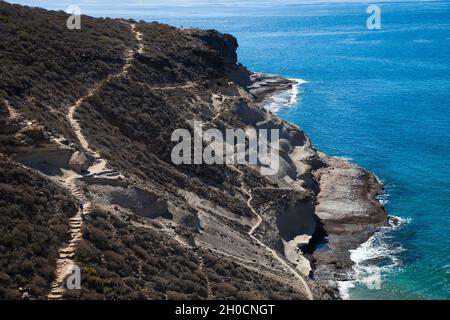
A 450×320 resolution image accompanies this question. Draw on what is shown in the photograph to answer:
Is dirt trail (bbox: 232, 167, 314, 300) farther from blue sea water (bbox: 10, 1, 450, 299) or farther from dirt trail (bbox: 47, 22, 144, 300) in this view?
dirt trail (bbox: 47, 22, 144, 300)

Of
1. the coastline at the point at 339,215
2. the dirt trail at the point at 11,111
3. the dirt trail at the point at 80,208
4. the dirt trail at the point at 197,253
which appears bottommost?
the coastline at the point at 339,215

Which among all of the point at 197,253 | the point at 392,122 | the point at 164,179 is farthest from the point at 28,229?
the point at 392,122

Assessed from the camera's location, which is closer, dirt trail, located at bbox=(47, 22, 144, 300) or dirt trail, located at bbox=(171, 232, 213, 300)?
dirt trail, located at bbox=(47, 22, 144, 300)

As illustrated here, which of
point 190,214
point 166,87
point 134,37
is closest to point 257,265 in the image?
point 190,214

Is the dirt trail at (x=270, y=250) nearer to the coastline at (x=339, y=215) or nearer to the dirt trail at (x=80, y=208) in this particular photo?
the coastline at (x=339, y=215)

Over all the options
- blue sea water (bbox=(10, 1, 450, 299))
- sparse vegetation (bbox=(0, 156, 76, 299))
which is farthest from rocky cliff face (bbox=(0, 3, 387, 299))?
blue sea water (bbox=(10, 1, 450, 299))

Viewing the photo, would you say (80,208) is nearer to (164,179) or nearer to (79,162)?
(79,162)

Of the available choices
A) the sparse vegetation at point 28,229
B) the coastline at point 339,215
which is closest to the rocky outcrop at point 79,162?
the sparse vegetation at point 28,229
